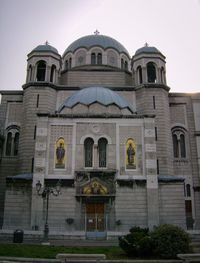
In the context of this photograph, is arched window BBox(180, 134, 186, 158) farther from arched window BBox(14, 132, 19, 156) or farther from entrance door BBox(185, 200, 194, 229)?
arched window BBox(14, 132, 19, 156)

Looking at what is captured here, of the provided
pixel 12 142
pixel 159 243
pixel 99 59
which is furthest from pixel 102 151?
pixel 99 59

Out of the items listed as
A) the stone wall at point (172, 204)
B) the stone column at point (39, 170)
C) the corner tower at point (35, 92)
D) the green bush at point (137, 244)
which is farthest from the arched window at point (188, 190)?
the green bush at point (137, 244)

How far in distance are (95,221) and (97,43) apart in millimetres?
24071

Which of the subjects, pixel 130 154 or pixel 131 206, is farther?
pixel 130 154

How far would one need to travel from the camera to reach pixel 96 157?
21125 millimetres

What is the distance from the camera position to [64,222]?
766 inches

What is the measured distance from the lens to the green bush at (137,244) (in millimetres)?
11047

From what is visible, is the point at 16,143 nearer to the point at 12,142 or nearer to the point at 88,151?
the point at 12,142

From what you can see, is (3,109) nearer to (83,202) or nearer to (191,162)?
(83,202)

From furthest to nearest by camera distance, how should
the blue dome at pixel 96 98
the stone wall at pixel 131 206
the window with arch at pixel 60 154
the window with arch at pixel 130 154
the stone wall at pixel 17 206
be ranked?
the blue dome at pixel 96 98
the window with arch at pixel 130 154
the window with arch at pixel 60 154
the stone wall at pixel 17 206
the stone wall at pixel 131 206

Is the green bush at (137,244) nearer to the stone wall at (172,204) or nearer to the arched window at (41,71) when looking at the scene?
the stone wall at (172,204)

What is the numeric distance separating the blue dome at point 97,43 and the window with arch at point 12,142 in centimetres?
1434

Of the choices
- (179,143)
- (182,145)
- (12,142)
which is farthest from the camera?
(182,145)

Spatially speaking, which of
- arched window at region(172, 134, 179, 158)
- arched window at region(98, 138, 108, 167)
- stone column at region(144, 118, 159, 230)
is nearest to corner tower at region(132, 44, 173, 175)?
arched window at region(172, 134, 179, 158)
